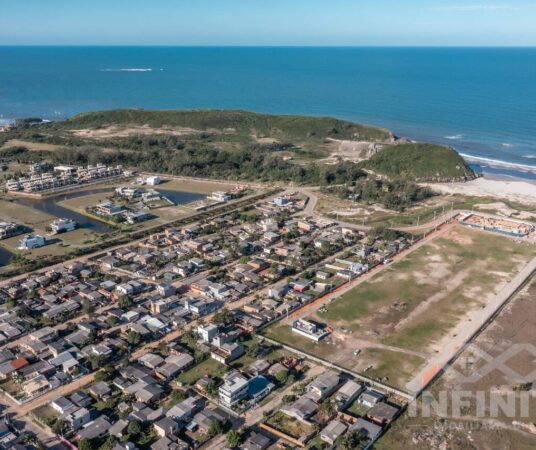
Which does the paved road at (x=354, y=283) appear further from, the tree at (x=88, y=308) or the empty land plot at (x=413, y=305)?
the tree at (x=88, y=308)

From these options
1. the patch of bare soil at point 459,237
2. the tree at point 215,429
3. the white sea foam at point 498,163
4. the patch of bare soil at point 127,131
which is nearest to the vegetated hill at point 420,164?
the white sea foam at point 498,163

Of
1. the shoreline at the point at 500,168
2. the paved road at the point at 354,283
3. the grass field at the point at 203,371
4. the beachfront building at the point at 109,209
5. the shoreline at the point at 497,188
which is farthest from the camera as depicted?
the shoreline at the point at 500,168

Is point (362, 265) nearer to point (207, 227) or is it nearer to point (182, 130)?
point (207, 227)

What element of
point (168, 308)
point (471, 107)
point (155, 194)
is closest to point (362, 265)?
point (168, 308)

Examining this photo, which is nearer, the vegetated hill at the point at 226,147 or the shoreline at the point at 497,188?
the shoreline at the point at 497,188

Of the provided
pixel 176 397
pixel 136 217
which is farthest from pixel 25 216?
pixel 176 397

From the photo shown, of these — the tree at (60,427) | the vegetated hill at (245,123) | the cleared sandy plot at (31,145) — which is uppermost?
the vegetated hill at (245,123)
